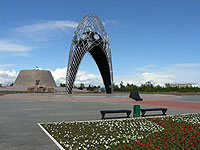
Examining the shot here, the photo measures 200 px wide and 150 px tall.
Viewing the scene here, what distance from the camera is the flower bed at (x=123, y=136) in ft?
23.0

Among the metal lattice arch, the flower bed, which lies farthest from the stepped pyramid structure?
the flower bed

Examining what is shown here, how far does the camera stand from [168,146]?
698cm

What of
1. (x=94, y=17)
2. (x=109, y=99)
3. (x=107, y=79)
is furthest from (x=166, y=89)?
(x=109, y=99)

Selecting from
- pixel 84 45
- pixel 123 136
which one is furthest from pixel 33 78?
pixel 123 136

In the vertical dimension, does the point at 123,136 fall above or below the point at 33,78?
below

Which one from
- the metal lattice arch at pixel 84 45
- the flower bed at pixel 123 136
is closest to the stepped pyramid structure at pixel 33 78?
the metal lattice arch at pixel 84 45

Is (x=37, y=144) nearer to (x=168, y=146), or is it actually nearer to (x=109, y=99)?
(x=168, y=146)

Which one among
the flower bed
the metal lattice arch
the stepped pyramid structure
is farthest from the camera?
the stepped pyramid structure

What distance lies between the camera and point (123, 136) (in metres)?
8.16

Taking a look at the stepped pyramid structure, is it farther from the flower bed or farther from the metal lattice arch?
the flower bed

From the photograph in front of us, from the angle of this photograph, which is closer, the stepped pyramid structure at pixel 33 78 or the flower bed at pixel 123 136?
the flower bed at pixel 123 136

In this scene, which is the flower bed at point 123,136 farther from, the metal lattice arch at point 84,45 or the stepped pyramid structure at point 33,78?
the stepped pyramid structure at point 33,78

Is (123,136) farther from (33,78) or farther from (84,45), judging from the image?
(33,78)

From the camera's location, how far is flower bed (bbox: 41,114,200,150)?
23.0 ft
